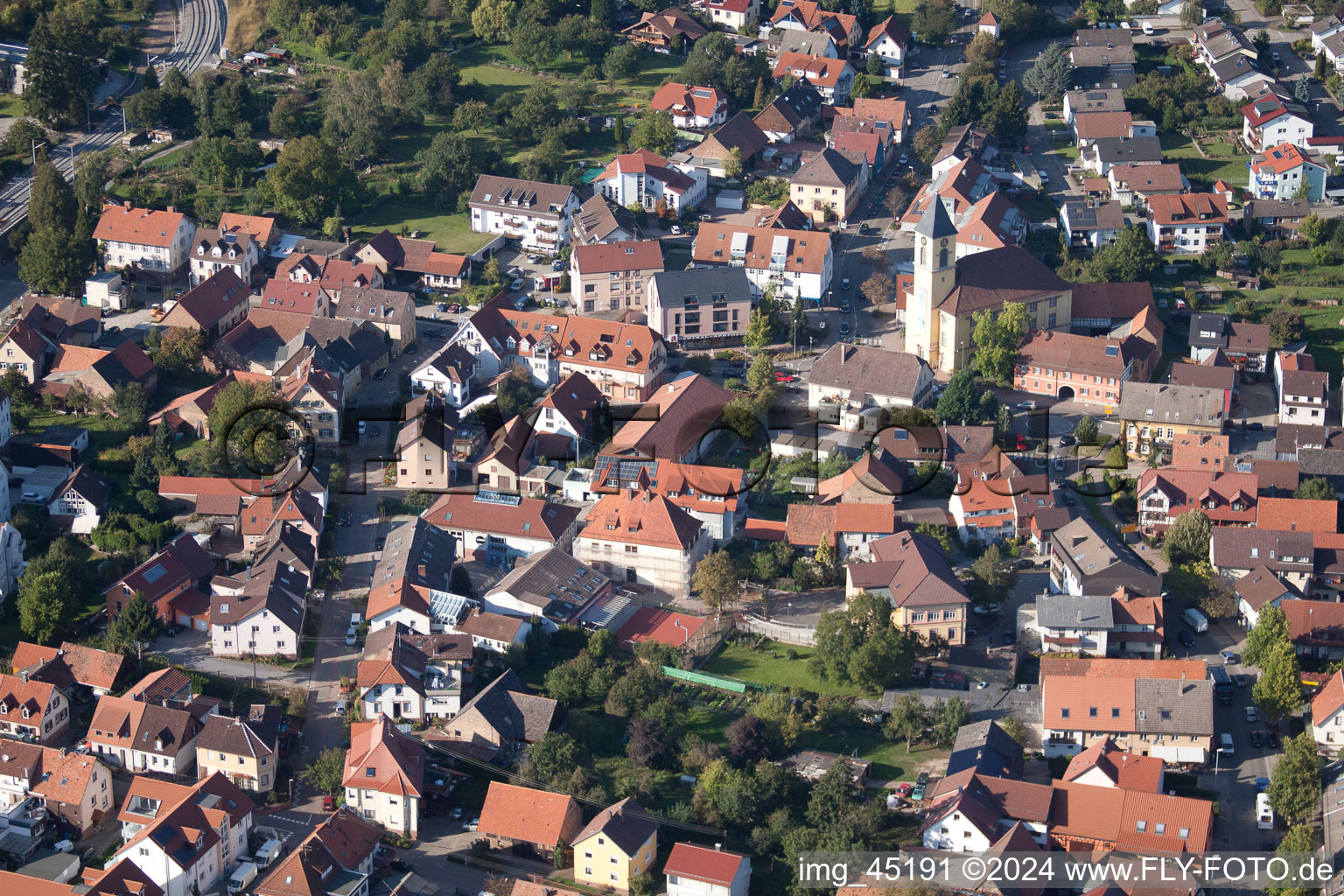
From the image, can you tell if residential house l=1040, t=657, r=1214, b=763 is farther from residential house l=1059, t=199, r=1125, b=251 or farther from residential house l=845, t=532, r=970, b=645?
residential house l=1059, t=199, r=1125, b=251

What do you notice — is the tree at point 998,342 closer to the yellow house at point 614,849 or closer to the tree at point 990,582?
the tree at point 990,582

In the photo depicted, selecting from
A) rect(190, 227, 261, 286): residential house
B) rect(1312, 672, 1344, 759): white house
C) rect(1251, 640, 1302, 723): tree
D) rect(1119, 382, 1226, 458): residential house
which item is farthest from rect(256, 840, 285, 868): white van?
rect(190, 227, 261, 286): residential house

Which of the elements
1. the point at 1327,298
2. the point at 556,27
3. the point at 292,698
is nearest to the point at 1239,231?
the point at 1327,298

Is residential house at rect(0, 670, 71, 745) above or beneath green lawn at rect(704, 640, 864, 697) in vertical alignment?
above

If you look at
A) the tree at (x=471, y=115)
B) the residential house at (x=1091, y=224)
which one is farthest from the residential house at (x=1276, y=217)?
the tree at (x=471, y=115)

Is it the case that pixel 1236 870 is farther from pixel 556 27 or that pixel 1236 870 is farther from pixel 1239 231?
pixel 556 27

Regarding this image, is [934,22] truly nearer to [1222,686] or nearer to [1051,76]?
[1051,76]
